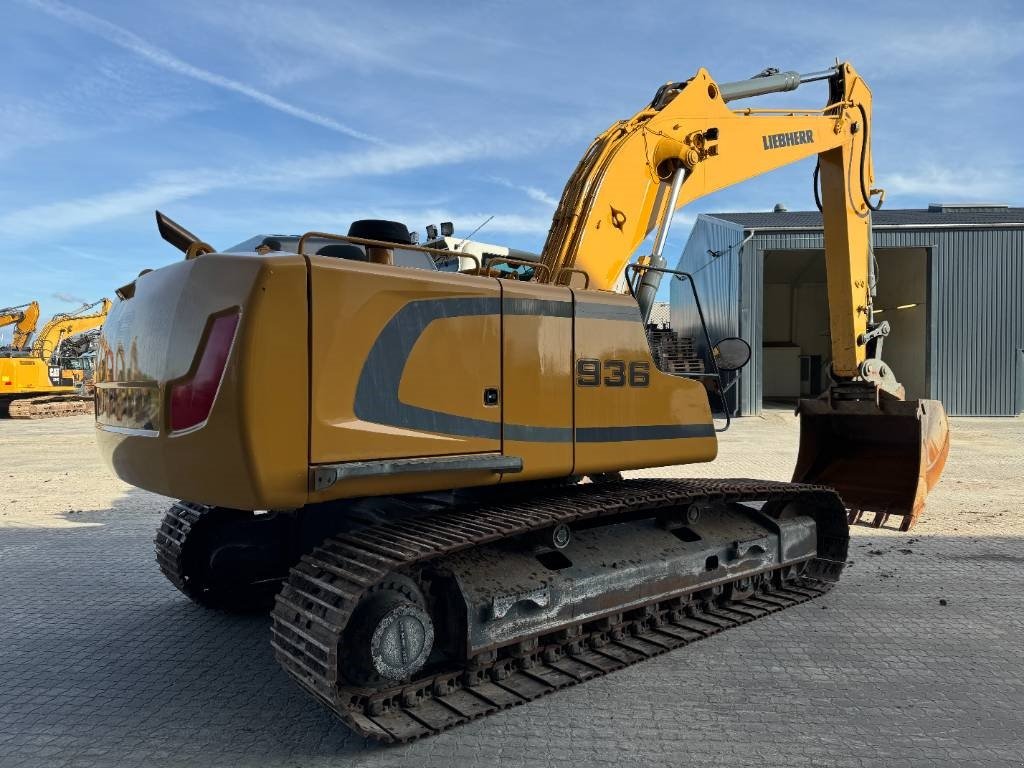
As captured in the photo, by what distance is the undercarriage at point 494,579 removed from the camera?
3.15m

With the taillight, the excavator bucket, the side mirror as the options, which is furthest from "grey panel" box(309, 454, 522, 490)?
the excavator bucket

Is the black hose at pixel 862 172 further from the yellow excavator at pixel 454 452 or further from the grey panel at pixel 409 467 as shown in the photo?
the grey panel at pixel 409 467

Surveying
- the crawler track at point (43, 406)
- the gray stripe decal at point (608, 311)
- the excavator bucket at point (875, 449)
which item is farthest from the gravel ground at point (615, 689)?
the crawler track at point (43, 406)

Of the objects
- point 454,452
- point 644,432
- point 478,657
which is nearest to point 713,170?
point 644,432

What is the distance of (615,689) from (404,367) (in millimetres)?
1886

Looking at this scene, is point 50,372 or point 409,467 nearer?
point 409,467

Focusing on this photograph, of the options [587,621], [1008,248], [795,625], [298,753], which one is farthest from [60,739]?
[1008,248]

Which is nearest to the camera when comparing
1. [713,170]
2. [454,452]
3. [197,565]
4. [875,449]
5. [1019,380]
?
[454,452]

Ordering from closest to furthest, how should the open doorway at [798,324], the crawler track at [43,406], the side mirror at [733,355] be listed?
the side mirror at [733,355] < the crawler track at [43,406] < the open doorway at [798,324]

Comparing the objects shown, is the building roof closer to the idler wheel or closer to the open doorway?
the open doorway

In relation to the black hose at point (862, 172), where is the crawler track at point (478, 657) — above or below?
below

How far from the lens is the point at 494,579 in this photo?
358 cm

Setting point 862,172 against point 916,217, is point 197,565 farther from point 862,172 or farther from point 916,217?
point 916,217

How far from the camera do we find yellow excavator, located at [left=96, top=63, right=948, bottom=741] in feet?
9.69
